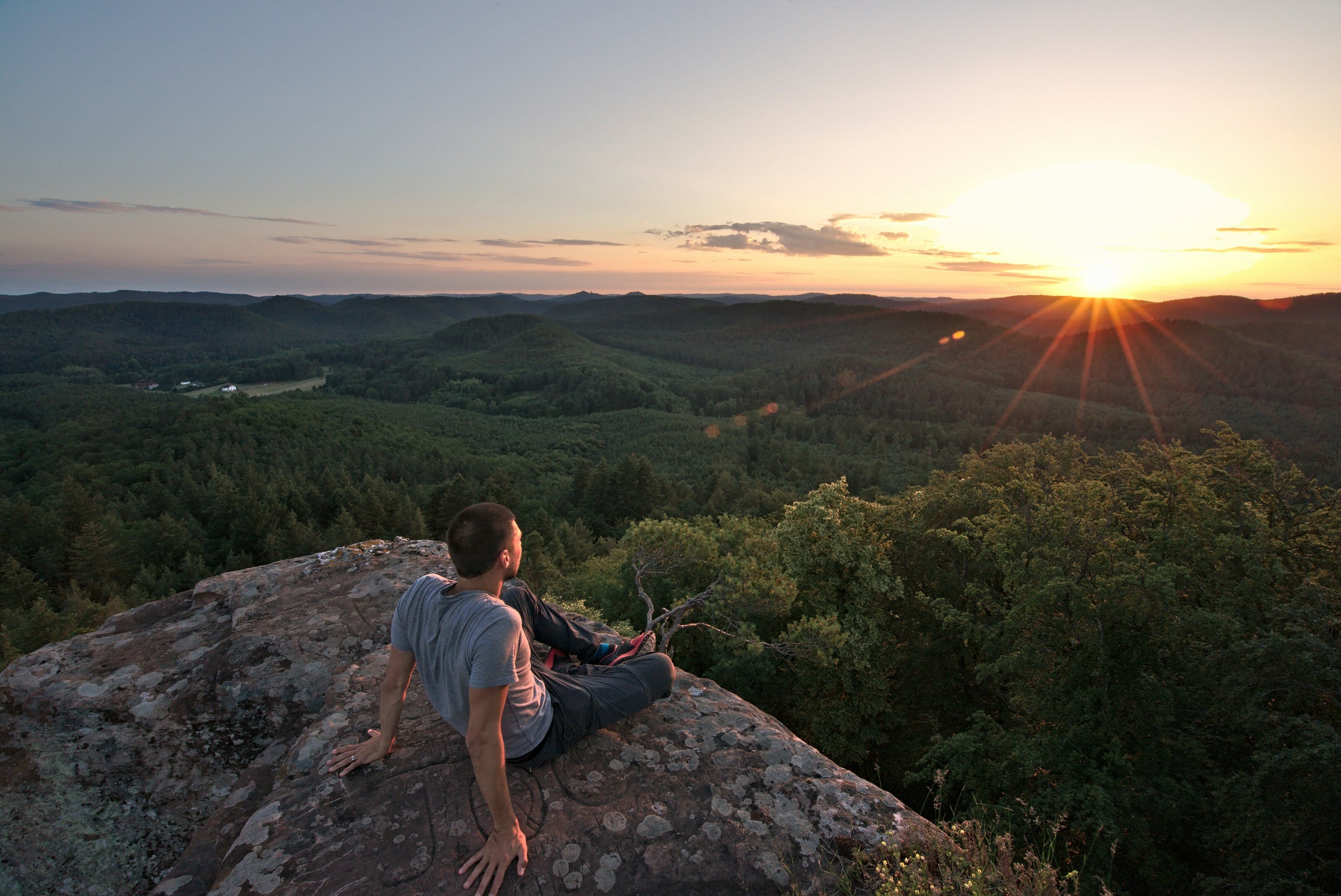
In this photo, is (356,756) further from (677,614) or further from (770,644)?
(770,644)

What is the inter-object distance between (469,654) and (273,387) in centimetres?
22498

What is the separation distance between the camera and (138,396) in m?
112

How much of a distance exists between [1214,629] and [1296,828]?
134 inches

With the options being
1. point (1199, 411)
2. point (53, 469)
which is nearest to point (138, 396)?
point (53, 469)

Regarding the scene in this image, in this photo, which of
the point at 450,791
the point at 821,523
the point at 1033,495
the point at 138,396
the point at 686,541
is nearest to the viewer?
the point at 450,791

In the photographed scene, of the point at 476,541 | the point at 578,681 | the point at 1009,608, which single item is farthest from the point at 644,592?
the point at 1009,608

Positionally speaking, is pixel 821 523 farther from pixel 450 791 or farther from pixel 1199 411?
pixel 1199 411

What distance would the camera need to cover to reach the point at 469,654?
3537mm

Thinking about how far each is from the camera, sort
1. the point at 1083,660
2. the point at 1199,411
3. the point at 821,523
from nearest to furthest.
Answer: the point at 1083,660 → the point at 821,523 → the point at 1199,411

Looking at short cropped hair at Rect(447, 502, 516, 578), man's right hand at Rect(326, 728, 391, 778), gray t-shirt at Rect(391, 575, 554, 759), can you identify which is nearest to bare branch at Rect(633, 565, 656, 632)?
gray t-shirt at Rect(391, 575, 554, 759)

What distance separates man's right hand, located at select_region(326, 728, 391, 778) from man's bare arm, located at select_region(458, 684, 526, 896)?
1269 mm

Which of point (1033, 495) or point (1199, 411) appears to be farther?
point (1199, 411)

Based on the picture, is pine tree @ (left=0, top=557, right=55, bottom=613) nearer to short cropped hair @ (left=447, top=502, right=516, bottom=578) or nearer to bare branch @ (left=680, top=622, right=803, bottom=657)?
bare branch @ (left=680, top=622, right=803, bottom=657)

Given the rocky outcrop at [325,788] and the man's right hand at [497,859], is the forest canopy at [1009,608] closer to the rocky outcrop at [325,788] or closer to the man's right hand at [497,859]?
the rocky outcrop at [325,788]
